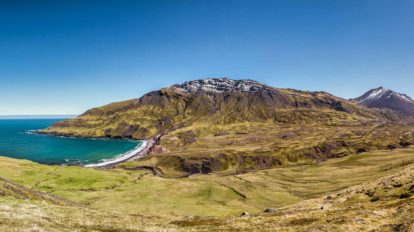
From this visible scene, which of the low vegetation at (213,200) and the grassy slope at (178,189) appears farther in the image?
the grassy slope at (178,189)

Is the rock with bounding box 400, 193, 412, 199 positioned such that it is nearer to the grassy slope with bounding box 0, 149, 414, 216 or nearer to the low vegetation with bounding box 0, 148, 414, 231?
the low vegetation with bounding box 0, 148, 414, 231

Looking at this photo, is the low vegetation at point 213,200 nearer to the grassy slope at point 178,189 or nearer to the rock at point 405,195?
the rock at point 405,195

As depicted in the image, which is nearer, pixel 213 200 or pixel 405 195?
pixel 405 195

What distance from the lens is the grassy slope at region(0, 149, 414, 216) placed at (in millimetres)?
112406

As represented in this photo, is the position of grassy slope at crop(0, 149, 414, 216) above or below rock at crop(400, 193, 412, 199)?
below

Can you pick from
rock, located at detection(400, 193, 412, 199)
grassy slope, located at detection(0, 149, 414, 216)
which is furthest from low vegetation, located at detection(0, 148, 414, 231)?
grassy slope, located at detection(0, 149, 414, 216)

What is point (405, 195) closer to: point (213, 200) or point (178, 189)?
point (213, 200)

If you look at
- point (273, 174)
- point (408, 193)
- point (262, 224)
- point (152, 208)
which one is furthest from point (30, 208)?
point (273, 174)

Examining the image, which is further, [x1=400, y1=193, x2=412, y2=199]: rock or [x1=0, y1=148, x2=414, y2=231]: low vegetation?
[x1=400, y1=193, x2=412, y2=199]: rock

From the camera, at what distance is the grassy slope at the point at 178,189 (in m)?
112

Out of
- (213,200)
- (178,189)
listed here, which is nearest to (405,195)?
(213,200)

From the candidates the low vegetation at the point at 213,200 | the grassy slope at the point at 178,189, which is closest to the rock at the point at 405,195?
the low vegetation at the point at 213,200

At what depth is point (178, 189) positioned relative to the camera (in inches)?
5600

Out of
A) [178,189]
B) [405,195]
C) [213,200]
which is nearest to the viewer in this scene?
[405,195]
